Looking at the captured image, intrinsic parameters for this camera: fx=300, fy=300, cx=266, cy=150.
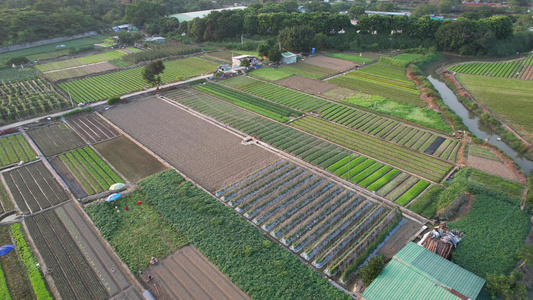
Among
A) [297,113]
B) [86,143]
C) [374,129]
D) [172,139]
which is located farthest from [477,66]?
[86,143]

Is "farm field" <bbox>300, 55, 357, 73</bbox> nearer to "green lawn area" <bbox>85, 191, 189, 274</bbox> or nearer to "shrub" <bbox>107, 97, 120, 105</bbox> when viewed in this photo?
"shrub" <bbox>107, 97, 120, 105</bbox>

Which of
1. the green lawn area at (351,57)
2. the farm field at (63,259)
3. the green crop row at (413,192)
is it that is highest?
the green lawn area at (351,57)

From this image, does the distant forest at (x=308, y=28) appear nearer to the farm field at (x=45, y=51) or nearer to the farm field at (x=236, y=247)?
the farm field at (x=45, y=51)

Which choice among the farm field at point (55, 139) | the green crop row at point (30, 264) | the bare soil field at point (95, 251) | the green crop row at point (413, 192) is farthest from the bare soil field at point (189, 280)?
the farm field at point (55, 139)

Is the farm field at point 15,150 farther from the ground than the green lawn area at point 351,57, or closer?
closer

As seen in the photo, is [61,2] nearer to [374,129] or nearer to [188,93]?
[188,93]

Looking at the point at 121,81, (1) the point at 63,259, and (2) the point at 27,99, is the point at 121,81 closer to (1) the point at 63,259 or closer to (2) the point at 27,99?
(2) the point at 27,99

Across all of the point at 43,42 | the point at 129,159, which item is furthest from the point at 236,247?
the point at 43,42
